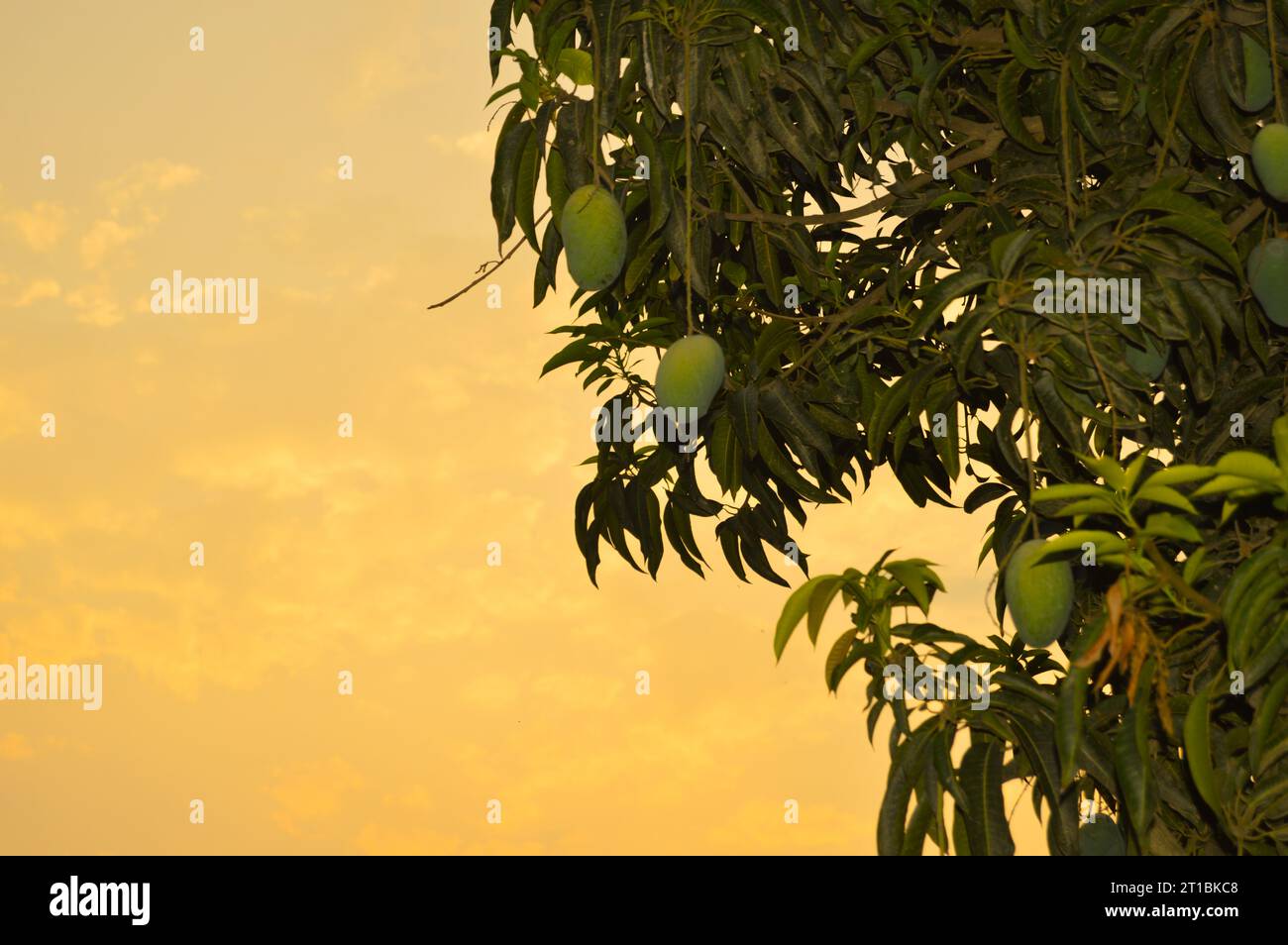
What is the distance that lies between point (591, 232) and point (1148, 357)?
100 cm

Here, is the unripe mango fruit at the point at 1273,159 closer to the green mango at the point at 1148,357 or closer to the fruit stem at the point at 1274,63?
the fruit stem at the point at 1274,63

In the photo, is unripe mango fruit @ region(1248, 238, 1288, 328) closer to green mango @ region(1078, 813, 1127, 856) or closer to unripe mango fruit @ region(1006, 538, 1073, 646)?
unripe mango fruit @ region(1006, 538, 1073, 646)

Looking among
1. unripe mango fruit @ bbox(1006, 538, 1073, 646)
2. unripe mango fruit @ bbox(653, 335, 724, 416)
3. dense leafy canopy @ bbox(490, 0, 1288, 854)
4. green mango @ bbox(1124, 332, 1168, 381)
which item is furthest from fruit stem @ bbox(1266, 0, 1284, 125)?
unripe mango fruit @ bbox(653, 335, 724, 416)

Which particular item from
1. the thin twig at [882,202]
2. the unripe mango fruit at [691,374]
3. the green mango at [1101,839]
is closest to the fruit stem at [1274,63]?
the thin twig at [882,202]

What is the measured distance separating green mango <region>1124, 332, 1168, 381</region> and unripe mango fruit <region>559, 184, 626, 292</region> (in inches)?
36.4

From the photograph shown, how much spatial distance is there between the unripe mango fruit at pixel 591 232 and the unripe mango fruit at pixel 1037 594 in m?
0.82

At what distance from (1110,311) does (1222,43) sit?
56 cm

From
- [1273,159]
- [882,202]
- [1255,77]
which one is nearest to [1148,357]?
[1273,159]

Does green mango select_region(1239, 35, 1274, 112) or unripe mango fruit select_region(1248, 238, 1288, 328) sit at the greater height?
green mango select_region(1239, 35, 1274, 112)

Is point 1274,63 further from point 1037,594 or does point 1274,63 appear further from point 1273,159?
point 1037,594

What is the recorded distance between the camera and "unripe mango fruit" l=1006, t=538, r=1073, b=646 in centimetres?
208

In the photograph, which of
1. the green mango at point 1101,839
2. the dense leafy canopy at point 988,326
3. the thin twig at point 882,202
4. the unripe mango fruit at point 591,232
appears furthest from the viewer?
the thin twig at point 882,202

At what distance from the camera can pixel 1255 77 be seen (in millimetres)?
2482

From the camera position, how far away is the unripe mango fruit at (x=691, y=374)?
2.34 meters
